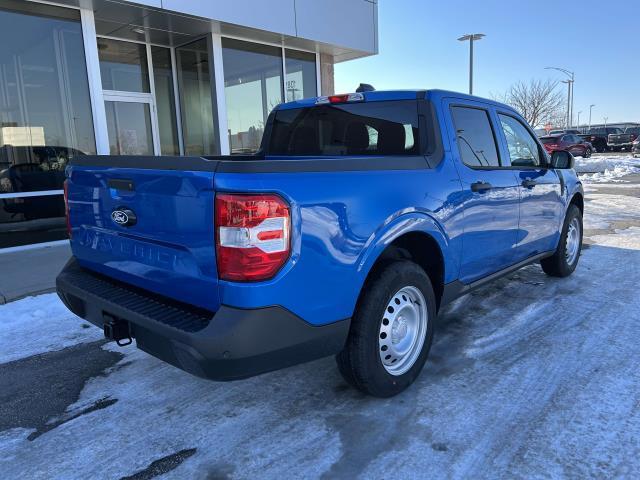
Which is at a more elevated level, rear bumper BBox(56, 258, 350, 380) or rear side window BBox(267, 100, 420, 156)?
rear side window BBox(267, 100, 420, 156)

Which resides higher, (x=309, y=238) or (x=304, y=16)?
(x=304, y=16)

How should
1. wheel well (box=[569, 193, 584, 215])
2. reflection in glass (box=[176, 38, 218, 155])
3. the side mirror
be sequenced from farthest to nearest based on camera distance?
reflection in glass (box=[176, 38, 218, 155]) → wheel well (box=[569, 193, 584, 215]) → the side mirror

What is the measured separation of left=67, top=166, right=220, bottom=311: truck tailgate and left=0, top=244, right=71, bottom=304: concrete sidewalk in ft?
9.01

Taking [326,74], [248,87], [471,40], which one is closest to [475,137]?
[248,87]

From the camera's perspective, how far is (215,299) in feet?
7.39

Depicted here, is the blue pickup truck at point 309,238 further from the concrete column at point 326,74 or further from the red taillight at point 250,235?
the concrete column at point 326,74

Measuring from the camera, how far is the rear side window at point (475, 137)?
3.59m

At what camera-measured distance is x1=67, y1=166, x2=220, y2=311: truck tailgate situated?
7.37ft

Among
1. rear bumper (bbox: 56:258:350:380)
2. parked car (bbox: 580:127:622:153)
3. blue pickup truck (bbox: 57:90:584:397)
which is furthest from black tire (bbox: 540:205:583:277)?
parked car (bbox: 580:127:622:153)

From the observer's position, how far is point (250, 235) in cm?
213

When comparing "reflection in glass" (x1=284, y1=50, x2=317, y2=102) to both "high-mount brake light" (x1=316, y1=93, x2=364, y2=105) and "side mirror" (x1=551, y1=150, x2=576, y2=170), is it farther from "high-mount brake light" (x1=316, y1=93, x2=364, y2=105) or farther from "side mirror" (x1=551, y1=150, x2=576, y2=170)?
"high-mount brake light" (x1=316, y1=93, x2=364, y2=105)

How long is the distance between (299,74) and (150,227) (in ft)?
32.4

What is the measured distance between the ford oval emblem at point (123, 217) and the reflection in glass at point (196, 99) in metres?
7.73

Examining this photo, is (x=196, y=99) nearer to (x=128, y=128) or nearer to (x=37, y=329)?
(x=128, y=128)
